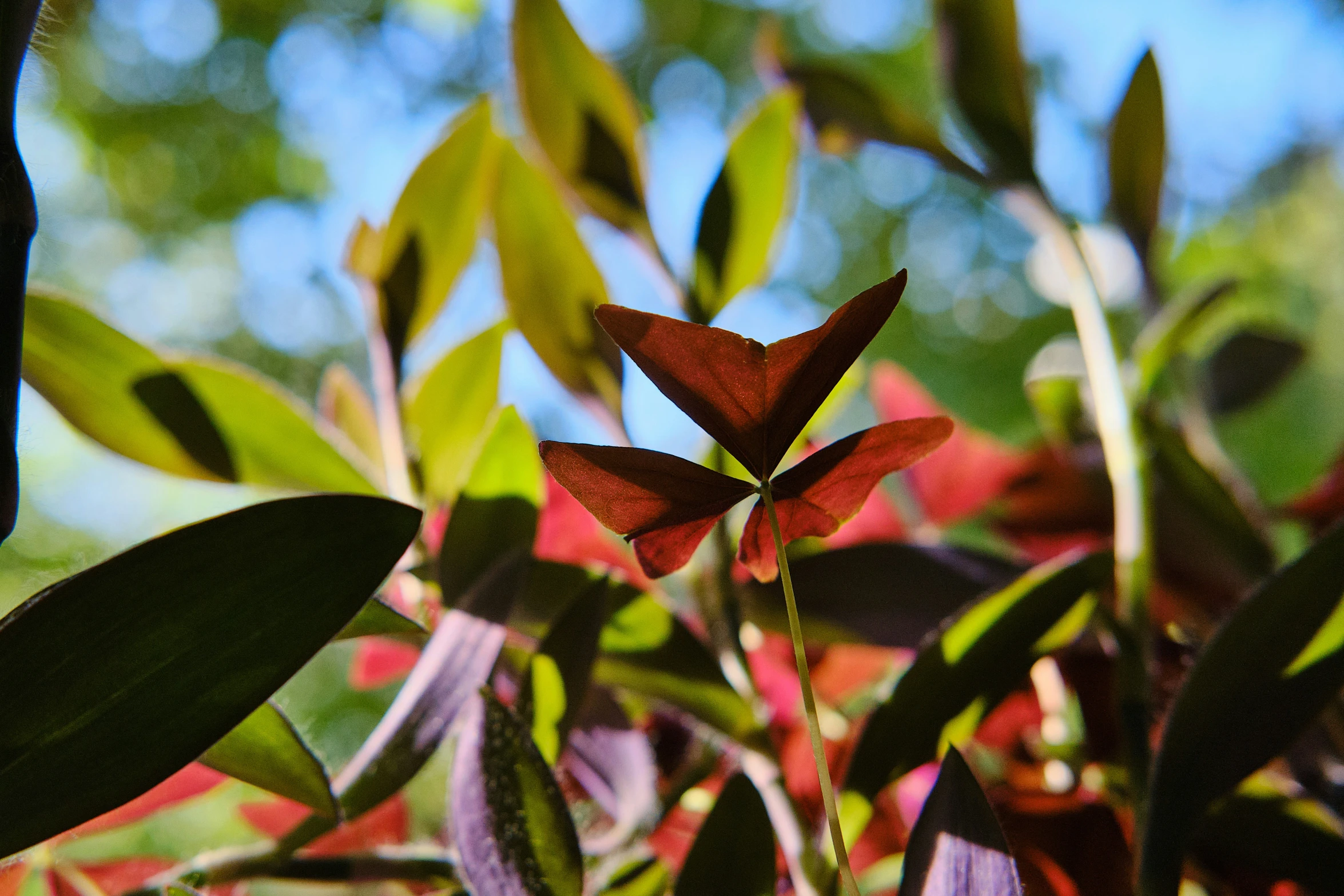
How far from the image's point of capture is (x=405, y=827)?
282mm

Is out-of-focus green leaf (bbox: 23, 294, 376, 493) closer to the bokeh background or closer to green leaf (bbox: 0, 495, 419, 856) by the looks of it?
A: green leaf (bbox: 0, 495, 419, 856)

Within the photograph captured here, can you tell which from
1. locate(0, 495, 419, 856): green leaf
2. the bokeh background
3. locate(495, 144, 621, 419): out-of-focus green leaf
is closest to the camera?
locate(0, 495, 419, 856): green leaf

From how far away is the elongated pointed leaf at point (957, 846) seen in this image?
0.14 meters

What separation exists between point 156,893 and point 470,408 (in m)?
0.15

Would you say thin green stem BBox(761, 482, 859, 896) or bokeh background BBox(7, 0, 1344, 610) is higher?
bokeh background BBox(7, 0, 1344, 610)

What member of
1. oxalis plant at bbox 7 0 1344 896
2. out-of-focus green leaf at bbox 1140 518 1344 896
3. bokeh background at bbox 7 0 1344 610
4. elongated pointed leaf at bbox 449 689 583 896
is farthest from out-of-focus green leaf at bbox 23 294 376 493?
bokeh background at bbox 7 0 1344 610

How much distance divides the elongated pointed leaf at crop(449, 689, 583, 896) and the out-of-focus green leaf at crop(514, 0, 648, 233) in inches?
Answer: 7.1

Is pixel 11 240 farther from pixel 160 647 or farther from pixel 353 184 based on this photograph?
pixel 353 184

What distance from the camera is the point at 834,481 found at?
15 cm

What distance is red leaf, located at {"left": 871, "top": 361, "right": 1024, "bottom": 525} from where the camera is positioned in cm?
33

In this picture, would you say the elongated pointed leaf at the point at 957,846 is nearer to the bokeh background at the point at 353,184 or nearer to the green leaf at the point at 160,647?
the green leaf at the point at 160,647

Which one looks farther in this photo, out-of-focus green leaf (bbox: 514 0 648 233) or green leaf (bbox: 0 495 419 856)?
out-of-focus green leaf (bbox: 514 0 648 233)

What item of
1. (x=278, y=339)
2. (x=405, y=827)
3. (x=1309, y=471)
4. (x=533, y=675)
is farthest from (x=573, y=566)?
(x=278, y=339)

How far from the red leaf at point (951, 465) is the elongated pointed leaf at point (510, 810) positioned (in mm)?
220
